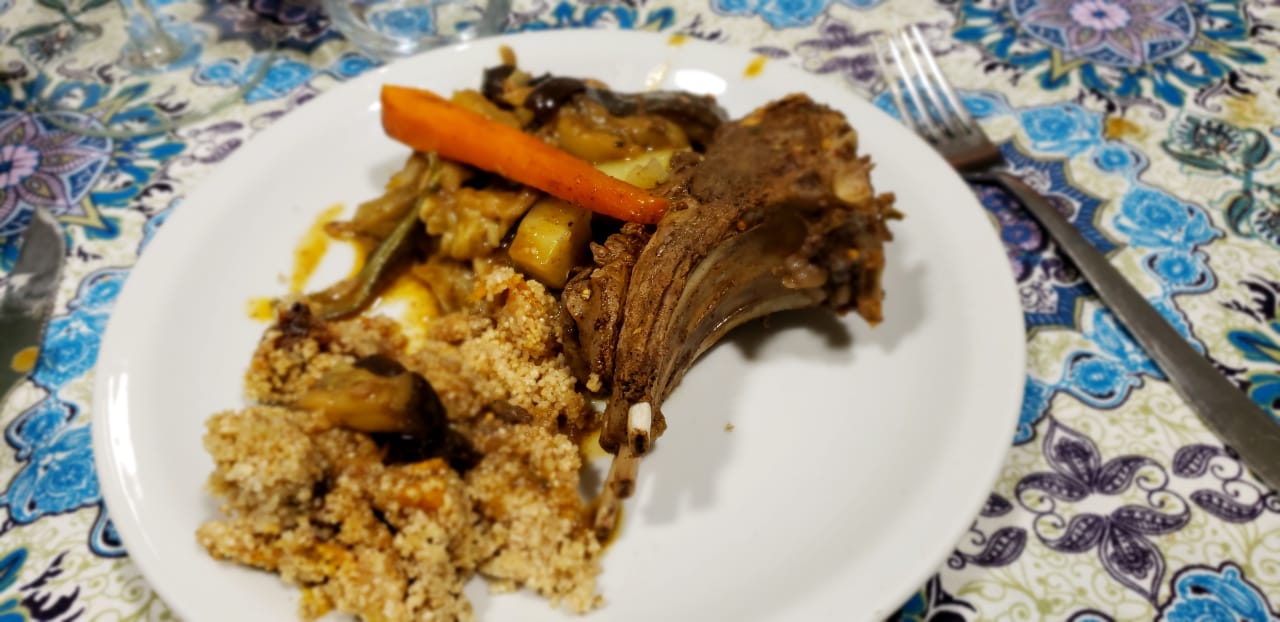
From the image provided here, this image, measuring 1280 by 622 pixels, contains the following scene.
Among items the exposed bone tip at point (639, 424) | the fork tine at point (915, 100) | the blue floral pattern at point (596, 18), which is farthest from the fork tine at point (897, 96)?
the exposed bone tip at point (639, 424)

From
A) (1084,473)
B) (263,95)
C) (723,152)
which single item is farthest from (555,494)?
(263,95)

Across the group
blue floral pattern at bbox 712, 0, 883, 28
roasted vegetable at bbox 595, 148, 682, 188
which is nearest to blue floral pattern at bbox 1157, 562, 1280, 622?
roasted vegetable at bbox 595, 148, 682, 188

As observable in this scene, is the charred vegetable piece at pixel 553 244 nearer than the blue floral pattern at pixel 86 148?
Yes

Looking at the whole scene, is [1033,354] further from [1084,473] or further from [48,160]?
[48,160]

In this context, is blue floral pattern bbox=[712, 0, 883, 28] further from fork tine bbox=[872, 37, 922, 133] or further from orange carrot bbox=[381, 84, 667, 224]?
orange carrot bbox=[381, 84, 667, 224]

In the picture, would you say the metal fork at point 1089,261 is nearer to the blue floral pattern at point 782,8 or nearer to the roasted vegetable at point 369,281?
the blue floral pattern at point 782,8

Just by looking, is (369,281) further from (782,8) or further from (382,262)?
(782,8)

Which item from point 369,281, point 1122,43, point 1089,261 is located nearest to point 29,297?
point 369,281
